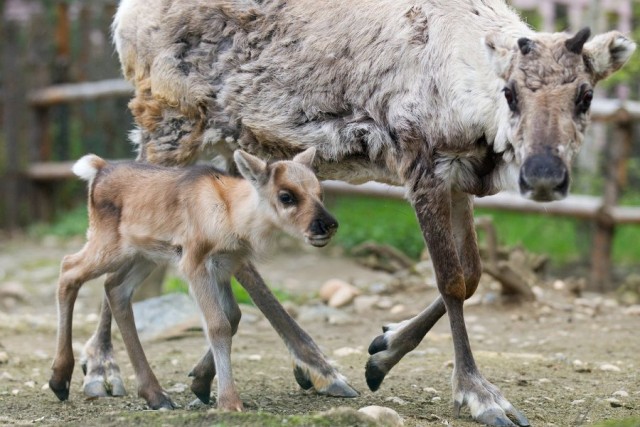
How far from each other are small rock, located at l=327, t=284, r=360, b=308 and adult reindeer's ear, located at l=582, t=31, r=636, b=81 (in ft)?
14.4

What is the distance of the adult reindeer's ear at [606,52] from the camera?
547 cm

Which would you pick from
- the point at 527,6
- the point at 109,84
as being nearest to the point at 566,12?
the point at 527,6

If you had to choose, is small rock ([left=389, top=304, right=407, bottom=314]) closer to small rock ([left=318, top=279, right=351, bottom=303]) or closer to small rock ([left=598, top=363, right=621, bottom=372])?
small rock ([left=318, top=279, right=351, bottom=303])

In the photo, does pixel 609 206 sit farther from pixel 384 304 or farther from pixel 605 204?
pixel 384 304

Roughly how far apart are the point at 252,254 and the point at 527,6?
36.1 feet

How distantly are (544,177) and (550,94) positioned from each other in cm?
48

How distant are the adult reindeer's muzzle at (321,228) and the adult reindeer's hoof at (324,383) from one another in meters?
1.49

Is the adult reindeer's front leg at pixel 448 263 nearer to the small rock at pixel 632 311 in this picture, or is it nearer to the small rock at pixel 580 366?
the small rock at pixel 580 366

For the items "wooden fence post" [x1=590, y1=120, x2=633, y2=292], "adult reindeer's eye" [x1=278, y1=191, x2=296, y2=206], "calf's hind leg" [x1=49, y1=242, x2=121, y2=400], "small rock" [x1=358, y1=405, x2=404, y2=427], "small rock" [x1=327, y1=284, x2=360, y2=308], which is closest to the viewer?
"small rock" [x1=358, y1=405, x2=404, y2=427]

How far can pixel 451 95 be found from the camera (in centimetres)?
602

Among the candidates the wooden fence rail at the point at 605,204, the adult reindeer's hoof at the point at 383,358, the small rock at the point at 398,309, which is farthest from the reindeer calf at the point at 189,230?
the wooden fence rail at the point at 605,204

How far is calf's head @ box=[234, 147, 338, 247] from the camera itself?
5.05 meters

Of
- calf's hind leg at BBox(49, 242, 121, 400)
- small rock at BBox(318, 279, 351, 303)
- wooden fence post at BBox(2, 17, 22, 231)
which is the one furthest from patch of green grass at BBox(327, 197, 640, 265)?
calf's hind leg at BBox(49, 242, 121, 400)

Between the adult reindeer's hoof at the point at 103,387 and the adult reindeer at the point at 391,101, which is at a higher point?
the adult reindeer at the point at 391,101
